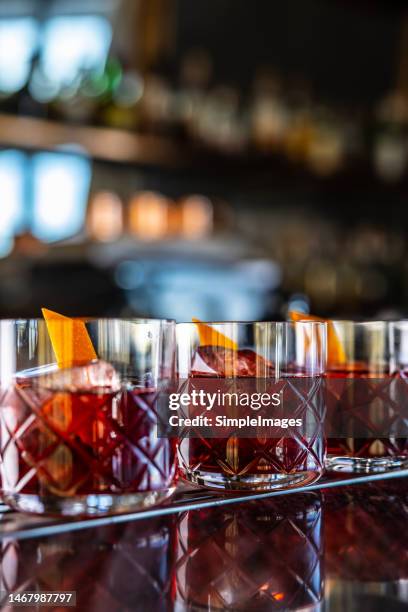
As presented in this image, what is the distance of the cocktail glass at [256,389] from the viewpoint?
0.52 metres

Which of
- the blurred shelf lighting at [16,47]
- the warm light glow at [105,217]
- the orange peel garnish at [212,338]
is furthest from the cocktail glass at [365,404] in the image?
the blurred shelf lighting at [16,47]

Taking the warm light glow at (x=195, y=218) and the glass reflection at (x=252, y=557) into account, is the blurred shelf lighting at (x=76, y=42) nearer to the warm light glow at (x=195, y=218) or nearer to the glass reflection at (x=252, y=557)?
the warm light glow at (x=195, y=218)

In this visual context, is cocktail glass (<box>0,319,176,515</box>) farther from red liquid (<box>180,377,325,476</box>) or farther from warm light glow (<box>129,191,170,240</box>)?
warm light glow (<box>129,191,170,240</box>)

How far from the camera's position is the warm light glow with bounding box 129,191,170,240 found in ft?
9.00

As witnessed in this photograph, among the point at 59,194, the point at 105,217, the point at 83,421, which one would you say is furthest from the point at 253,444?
the point at 59,194

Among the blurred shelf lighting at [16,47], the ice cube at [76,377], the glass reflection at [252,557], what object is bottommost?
the glass reflection at [252,557]

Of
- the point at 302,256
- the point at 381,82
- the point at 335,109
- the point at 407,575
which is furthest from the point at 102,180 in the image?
the point at 407,575

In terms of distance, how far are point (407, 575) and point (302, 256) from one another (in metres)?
2.62

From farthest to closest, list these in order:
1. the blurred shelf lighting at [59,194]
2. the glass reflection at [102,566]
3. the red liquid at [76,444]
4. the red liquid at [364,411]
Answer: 1. the blurred shelf lighting at [59,194]
2. the red liquid at [364,411]
3. the red liquid at [76,444]
4. the glass reflection at [102,566]

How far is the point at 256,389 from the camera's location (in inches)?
20.6

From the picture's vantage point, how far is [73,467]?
471mm

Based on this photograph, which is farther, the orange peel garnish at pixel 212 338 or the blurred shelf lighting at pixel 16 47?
the blurred shelf lighting at pixel 16 47

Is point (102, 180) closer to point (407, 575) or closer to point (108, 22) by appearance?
point (108, 22)

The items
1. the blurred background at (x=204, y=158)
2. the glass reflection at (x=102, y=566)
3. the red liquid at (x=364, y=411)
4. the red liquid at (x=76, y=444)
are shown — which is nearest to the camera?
the glass reflection at (x=102, y=566)
